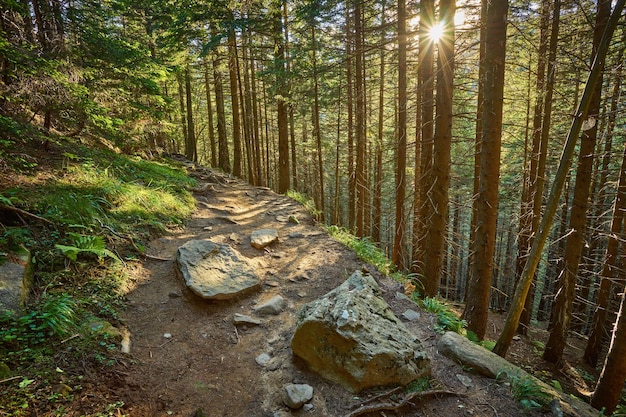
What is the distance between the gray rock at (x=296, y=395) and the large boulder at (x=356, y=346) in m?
0.26

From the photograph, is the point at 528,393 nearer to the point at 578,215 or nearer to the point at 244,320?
the point at 244,320

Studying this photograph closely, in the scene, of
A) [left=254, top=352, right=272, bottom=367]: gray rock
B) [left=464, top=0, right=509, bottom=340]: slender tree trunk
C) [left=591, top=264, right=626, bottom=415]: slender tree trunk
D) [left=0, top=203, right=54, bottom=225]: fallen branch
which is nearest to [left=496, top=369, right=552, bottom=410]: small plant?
[left=464, top=0, right=509, bottom=340]: slender tree trunk

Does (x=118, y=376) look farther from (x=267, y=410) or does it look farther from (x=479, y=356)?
(x=479, y=356)

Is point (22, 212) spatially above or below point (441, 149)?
below

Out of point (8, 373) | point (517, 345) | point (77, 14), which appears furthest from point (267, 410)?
point (517, 345)

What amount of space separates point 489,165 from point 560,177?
148 cm

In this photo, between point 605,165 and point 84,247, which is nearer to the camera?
point 84,247

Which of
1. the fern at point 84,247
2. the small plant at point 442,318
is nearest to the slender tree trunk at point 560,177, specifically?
the small plant at point 442,318

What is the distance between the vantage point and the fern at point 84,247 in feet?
12.0

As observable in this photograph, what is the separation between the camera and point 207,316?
13.7 feet

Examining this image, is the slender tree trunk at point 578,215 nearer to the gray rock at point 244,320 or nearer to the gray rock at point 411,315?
the gray rock at point 411,315

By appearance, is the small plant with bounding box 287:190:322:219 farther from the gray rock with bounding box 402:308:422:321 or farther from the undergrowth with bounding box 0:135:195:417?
the gray rock with bounding box 402:308:422:321

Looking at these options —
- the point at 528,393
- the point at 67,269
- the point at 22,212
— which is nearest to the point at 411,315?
the point at 528,393

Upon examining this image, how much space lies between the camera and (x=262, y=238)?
658cm
